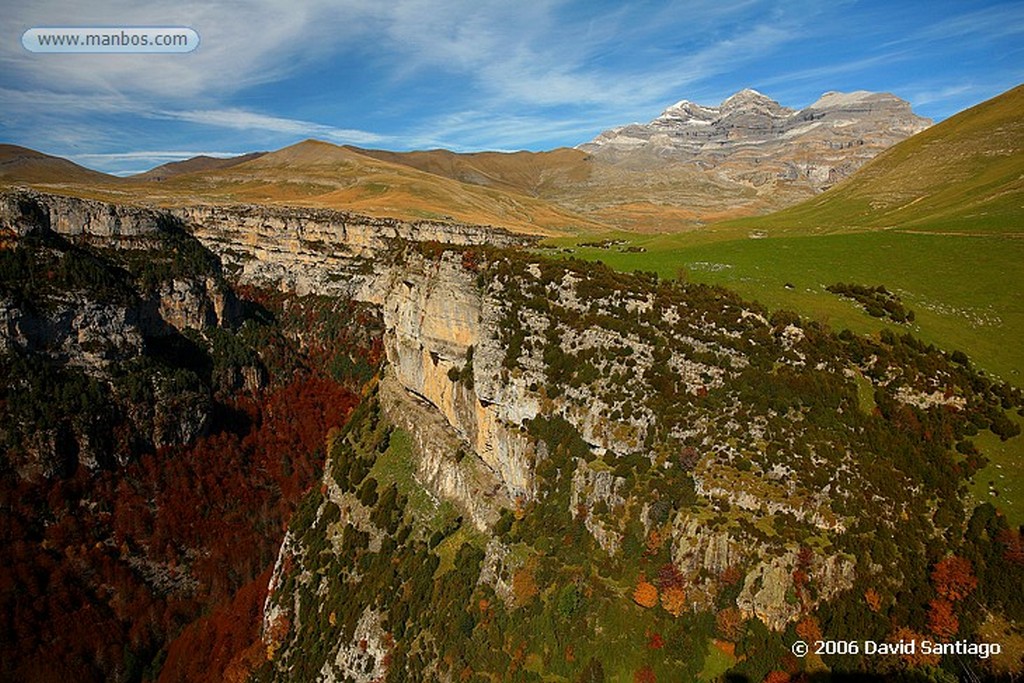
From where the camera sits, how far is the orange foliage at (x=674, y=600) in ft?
112

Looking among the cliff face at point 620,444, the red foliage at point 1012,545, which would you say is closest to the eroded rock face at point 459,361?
the cliff face at point 620,444

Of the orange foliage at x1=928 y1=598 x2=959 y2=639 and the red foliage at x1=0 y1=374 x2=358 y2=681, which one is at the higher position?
the orange foliage at x1=928 y1=598 x2=959 y2=639

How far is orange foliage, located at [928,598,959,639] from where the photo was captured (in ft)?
93.2

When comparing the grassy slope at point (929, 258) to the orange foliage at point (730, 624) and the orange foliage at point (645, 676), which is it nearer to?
the orange foliage at point (730, 624)

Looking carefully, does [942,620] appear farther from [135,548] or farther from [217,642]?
[135,548]

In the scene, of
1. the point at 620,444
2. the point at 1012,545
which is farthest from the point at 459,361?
the point at 1012,545

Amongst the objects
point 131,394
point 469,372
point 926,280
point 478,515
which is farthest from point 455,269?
point 131,394

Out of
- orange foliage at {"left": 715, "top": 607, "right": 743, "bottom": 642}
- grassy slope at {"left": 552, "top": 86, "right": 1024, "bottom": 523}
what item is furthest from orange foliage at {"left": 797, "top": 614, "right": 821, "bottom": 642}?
grassy slope at {"left": 552, "top": 86, "right": 1024, "bottom": 523}

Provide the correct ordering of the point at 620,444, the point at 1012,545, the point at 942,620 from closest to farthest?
1. the point at 942,620
2. the point at 1012,545
3. the point at 620,444

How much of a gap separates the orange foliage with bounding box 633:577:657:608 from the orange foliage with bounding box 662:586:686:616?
0.71 meters

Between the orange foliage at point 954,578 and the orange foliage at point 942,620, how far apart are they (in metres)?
0.61

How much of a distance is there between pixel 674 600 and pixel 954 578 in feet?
49.2

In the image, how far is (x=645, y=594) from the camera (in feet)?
116

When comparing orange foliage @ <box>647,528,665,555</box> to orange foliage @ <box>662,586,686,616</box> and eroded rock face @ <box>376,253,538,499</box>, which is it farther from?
eroded rock face @ <box>376,253,538,499</box>
